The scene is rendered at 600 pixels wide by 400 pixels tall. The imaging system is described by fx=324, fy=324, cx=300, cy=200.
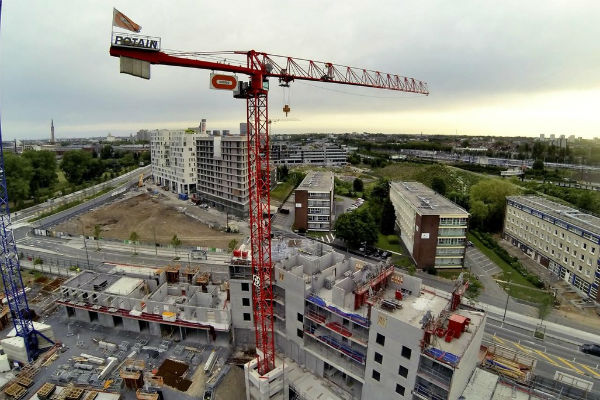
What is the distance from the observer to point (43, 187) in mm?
104938

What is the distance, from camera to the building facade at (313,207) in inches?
2625

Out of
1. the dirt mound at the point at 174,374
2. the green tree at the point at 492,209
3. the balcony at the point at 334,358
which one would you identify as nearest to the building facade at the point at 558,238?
the green tree at the point at 492,209

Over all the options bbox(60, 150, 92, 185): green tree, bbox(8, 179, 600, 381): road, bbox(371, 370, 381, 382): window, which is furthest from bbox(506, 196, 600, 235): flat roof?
bbox(60, 150, 92, 185): green tree

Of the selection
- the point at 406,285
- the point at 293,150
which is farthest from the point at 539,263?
the point at 293,150

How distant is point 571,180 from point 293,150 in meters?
111

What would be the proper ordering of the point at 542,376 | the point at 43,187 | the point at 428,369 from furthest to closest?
the point at 43,187 → the point at 542,376 → the point at 428,369

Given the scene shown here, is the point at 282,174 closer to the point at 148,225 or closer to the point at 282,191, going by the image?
the point at 282,191

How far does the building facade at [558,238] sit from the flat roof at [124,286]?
190 ft

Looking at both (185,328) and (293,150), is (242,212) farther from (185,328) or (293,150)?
(293,150)

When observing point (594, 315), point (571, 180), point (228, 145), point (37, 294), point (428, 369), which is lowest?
point (37, 294)

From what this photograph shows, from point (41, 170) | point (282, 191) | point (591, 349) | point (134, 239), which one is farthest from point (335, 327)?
point (41, 170)

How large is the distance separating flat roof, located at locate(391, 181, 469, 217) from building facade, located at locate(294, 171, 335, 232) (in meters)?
14.9

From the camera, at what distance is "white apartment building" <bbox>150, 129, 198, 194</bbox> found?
9406 cm

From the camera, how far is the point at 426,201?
2189 inches
